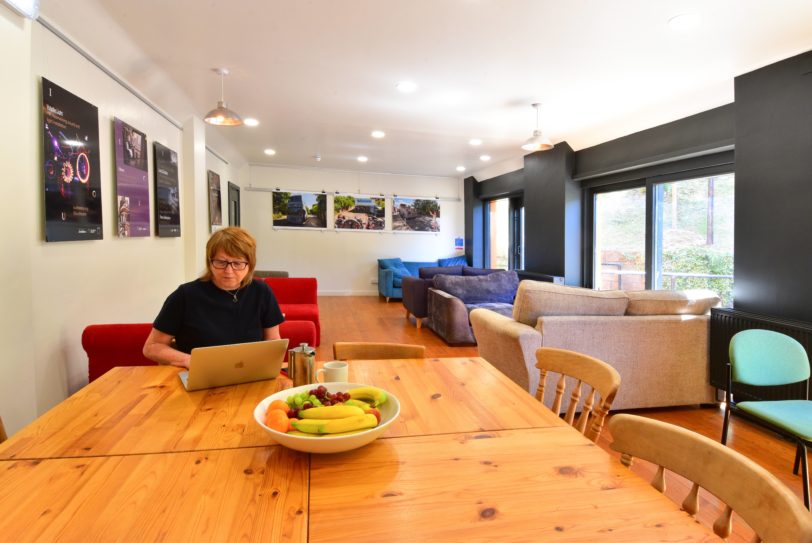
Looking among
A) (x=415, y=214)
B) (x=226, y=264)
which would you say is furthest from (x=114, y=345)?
(x=415, y=214)

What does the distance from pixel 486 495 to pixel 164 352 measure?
148cm

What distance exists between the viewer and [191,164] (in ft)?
16.2

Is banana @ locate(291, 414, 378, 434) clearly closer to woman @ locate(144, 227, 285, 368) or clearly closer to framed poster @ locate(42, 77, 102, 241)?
woman @ locate(144, 227, 285, 368)

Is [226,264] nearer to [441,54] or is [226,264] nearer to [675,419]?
[441,54]

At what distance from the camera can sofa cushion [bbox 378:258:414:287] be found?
8.33 meters

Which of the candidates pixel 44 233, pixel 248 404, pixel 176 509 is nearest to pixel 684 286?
pixel 248 404

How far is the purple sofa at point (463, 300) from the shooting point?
16.3 ft

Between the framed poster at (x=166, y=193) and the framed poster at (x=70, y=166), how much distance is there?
117cm

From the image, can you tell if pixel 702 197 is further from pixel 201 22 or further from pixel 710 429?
pixel 201 22

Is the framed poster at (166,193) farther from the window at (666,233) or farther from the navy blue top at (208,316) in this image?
the window at (666,233)

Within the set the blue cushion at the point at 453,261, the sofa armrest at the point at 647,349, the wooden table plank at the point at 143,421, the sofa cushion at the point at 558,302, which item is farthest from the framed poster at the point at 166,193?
the blue cushion at the point at 453,261

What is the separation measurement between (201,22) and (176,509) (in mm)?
3252

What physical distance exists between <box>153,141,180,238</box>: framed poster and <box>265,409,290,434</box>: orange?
379cm

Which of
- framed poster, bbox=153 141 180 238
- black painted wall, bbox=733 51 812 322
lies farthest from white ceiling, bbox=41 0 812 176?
framed poster, bbox=153 141 180 238
